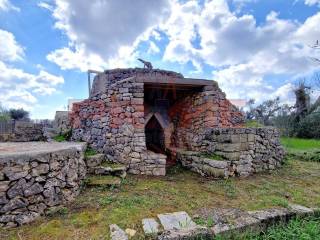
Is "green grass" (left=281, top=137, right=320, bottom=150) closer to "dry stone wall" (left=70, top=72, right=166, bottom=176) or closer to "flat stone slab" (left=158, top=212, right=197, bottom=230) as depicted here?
"dry stone wall" (left=70, top=72, right=166, bottom=176)

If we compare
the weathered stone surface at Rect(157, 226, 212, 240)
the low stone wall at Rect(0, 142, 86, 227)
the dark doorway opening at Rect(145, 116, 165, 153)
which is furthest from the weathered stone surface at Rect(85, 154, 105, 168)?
the dark doorway opening at Rect(145, 116, 165, 153)

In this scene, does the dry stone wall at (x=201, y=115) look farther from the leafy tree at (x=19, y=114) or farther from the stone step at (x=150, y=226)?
the leafy tree at (x=19, y=114)

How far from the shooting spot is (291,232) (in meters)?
3.14

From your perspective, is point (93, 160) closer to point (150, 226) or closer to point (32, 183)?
point (32, 183)

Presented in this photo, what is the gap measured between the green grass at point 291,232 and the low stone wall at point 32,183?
8.20 feet

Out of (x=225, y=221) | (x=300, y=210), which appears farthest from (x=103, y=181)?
(x=300, y=210)

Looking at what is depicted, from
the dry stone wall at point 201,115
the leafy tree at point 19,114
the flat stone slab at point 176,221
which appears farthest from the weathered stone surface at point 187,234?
the leafy tree at point 19,114

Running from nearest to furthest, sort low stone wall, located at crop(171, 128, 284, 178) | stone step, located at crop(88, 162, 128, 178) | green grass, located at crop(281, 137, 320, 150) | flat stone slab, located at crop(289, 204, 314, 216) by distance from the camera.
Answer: flat stone slab, located at crop(289, 204, 314, 216) → stone step, located at crop(88, 162, 128, 178) → low stone wall, located at crop(171, 128, 284, 178) → green grass, located at crop(281, 137, 320, 150)

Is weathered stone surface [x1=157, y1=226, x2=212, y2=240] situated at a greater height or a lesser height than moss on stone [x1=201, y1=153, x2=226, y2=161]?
lesser

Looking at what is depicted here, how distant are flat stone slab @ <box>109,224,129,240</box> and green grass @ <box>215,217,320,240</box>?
1116 millimetres

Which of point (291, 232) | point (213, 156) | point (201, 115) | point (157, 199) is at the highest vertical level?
point (201, 115)

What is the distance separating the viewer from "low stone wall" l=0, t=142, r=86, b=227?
130 inches

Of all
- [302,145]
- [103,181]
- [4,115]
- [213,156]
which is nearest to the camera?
[103,181]

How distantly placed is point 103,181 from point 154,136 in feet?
15.0
